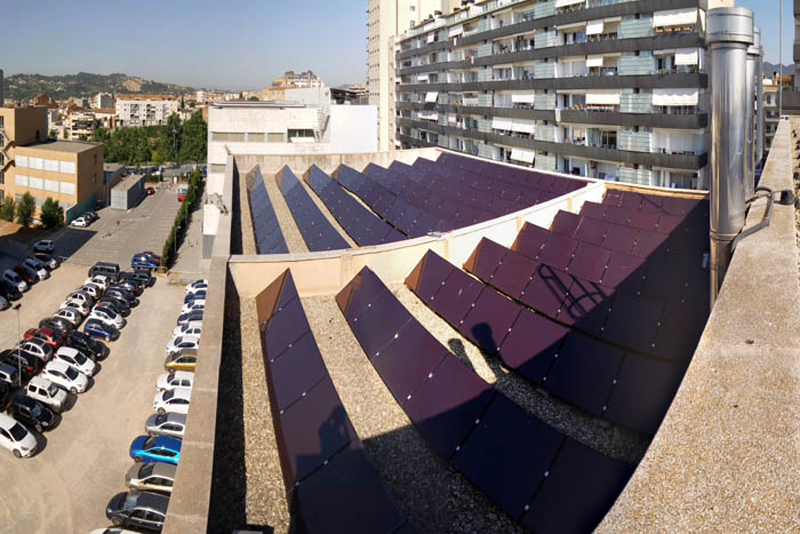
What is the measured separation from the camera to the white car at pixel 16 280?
31969 mm

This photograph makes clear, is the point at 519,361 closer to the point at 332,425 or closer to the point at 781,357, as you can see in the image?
the point at 332,425

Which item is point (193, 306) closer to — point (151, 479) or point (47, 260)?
point (151, 479)

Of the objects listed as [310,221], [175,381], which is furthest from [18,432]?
[310,221]

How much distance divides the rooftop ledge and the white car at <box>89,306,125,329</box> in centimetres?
2821

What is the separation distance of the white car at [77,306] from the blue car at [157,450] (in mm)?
15154

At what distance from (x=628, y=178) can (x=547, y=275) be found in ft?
57.6

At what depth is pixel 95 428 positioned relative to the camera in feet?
59.5

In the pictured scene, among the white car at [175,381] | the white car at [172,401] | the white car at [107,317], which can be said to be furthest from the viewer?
the white car at [107,317]

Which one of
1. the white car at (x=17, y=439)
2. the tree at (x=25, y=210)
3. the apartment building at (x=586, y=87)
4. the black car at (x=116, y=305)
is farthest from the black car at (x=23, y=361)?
the tree at (x=25, y=210)

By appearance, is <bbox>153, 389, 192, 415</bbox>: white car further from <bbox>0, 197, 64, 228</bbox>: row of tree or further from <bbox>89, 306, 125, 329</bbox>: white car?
<bbox>0, 197, 64, 228</bbox>: row of tree

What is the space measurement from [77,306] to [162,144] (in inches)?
3009

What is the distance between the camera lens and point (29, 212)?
48156 mm

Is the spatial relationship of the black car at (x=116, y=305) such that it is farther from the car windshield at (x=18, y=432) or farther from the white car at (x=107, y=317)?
the car windshield at (x=18, y=432)

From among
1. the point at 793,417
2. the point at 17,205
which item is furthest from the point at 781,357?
the point at 17,205
